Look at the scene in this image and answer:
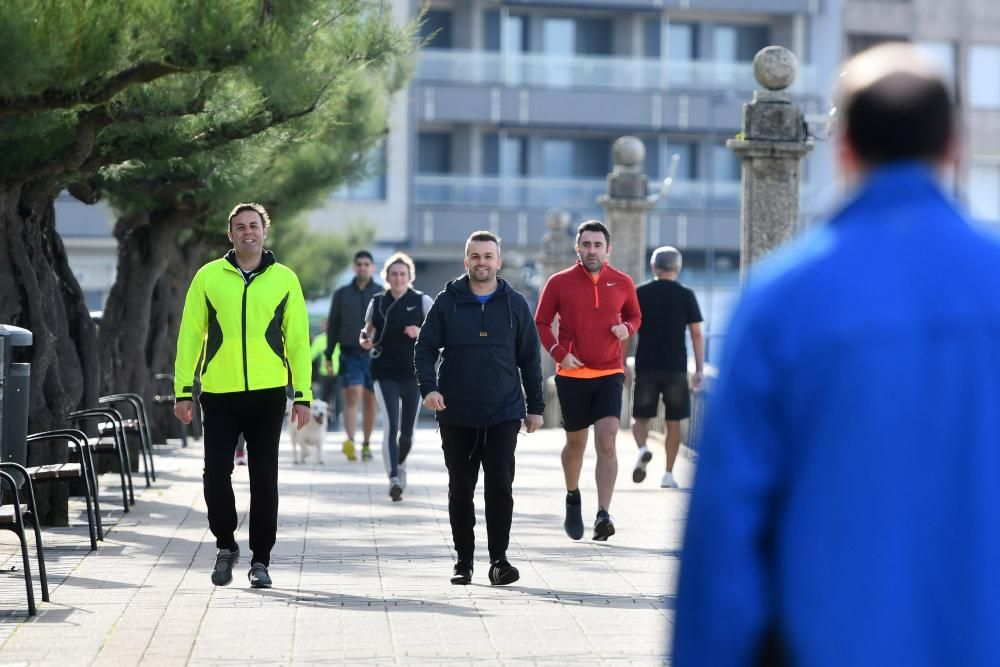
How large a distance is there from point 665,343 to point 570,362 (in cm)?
337

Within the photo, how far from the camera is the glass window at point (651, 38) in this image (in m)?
55.6

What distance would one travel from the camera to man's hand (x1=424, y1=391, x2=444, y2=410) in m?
9.44

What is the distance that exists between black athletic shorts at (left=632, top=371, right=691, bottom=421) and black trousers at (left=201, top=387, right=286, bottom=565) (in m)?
5.51

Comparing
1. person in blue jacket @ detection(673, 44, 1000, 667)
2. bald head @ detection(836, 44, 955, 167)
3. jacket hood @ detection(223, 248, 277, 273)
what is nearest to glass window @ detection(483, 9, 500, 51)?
jacket hood @ detection(223, 248, 277, 273)

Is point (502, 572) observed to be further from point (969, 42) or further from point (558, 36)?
point (969, 42)

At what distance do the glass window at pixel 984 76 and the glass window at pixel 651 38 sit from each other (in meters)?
9.58

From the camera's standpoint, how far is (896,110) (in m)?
3.15

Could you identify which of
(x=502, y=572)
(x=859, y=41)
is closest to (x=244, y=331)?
(x=502, y=572)

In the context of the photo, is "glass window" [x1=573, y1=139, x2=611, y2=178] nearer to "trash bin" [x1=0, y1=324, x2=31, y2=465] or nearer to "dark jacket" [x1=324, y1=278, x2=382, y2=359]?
"dark jacket" [x1=324, y1=278, x2=382, y2=359]

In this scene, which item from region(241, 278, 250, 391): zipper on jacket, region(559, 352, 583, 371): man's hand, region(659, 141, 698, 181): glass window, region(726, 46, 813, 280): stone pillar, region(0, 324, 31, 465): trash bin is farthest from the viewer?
region(659, 141, 698, 181): glass window

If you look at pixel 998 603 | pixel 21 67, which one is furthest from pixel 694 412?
pixel 998 603

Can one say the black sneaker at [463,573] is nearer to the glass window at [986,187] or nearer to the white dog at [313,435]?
the white dog at [313,435]

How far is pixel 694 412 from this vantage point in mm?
19188

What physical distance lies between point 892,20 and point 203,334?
165 feet
